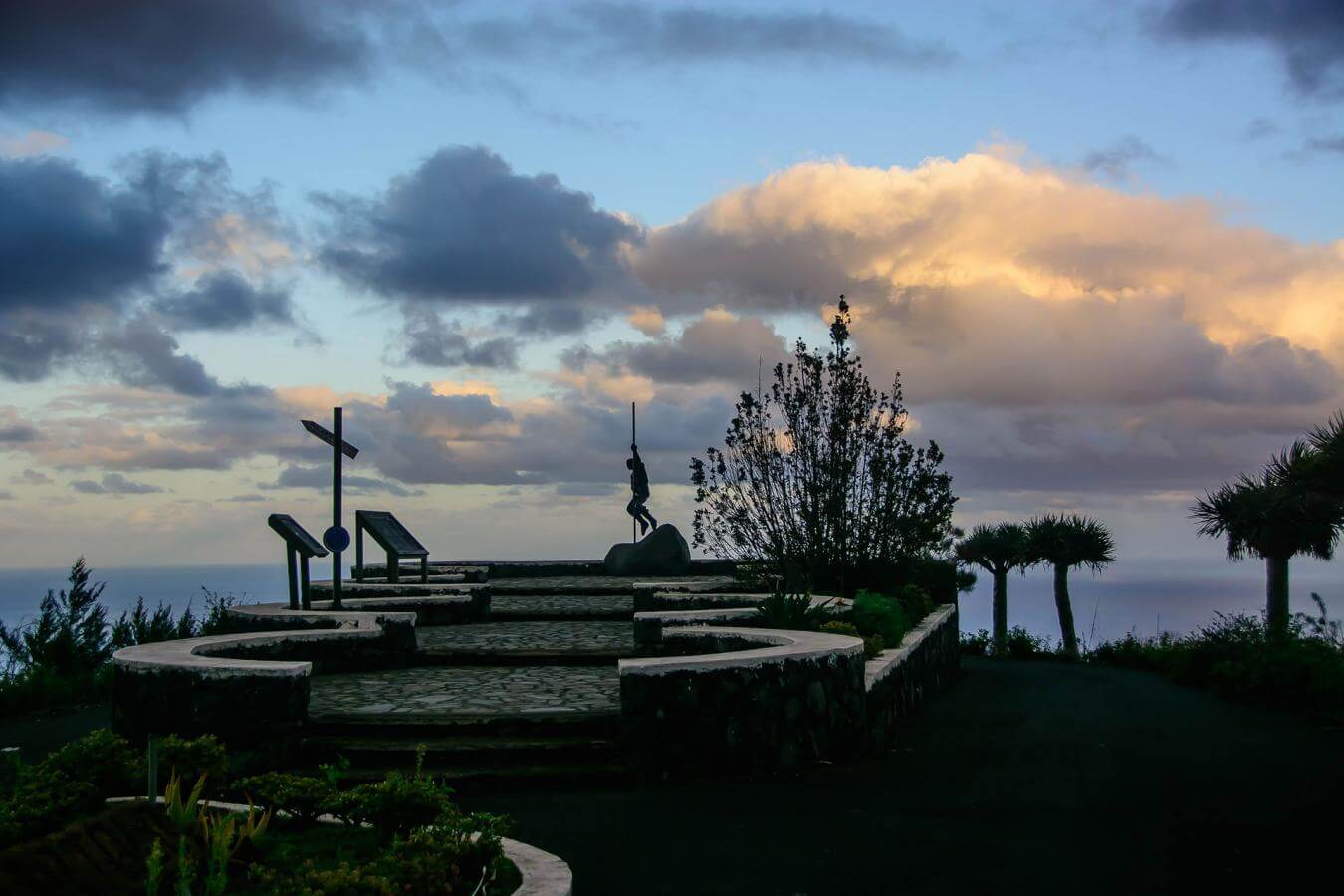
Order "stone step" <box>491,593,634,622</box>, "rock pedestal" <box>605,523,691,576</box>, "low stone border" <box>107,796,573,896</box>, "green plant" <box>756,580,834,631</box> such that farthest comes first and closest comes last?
1. "rock pedestal" <box>605,523,691,576</box>
2. "stone step" <box>491,593,634,622</box>
3. "green plant" <box>756,580,834,631</box>
4. "low stone border" <box>107,796,573,896</box>

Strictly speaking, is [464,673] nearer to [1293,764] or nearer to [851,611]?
[851,611]

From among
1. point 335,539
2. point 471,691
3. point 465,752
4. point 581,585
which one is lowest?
point 465,752

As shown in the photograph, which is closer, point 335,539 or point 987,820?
point 987,820

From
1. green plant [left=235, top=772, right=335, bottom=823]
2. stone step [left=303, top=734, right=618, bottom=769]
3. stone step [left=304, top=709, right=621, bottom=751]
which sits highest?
green plant [left=235, top=772, right=335, bottom=823]

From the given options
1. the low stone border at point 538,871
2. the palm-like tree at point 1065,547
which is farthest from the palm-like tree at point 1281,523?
the low stone border at point 538,871

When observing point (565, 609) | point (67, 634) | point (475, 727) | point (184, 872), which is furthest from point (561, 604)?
point (184, 872)

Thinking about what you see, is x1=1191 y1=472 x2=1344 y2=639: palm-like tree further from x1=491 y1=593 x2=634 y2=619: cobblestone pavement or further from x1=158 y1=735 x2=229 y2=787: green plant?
x1=158 y1=735 x2=229 y2=787: green plant

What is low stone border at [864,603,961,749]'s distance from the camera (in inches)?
395

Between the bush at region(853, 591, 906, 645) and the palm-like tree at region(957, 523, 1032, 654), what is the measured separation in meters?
14.8

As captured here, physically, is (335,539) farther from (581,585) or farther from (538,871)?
(538,871)

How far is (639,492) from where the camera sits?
25.1 meters

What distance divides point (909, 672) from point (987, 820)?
221 inches

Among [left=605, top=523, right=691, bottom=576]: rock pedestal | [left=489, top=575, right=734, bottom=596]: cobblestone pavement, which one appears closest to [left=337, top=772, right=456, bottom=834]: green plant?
[left=489, top=575, right=734, bottom=596]: cobblestone pavement

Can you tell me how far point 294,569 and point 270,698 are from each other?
684 centimetres
